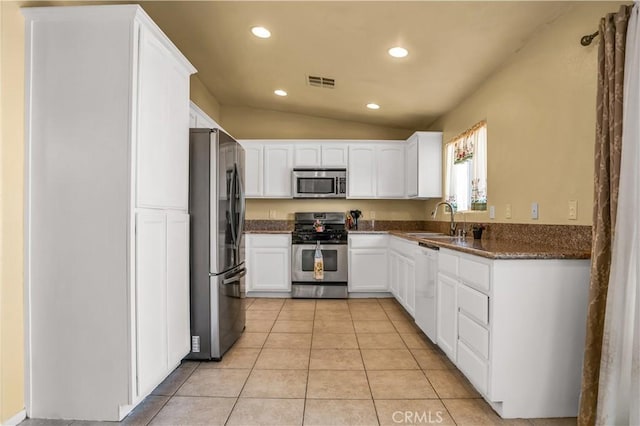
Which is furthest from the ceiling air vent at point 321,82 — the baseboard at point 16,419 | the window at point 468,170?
the baseboard at point 16,419

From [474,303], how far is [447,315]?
19.3 inches

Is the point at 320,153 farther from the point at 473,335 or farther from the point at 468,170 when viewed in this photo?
the point at 473,335

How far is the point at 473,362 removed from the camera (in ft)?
6.95

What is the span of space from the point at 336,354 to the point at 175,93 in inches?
88.3

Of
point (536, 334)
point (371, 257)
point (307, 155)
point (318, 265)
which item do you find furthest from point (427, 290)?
point (307, 155)

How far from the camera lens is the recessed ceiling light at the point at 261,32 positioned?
2821 mm

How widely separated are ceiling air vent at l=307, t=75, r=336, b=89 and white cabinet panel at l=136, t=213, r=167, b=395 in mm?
2358

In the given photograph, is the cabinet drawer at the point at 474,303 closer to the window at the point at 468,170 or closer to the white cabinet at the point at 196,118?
the window at the point at 468,170

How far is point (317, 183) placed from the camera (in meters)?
4.90

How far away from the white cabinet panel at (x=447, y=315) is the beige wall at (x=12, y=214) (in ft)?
8.33

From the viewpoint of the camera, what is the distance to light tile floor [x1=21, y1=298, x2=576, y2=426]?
1.93 m

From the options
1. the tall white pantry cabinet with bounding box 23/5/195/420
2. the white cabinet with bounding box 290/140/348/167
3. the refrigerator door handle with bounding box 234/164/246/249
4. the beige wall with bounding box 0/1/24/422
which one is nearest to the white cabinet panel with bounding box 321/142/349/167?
the white cabinet with bounding box 290/140/348/167

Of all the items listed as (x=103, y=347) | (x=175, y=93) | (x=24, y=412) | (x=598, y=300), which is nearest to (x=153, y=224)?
(x=103, y=347)

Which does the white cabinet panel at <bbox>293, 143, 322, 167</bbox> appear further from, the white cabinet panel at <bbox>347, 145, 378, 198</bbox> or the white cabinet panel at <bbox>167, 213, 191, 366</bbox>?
the white cabinet panel at <bbox>167, 213, 191, 366</bbox>
